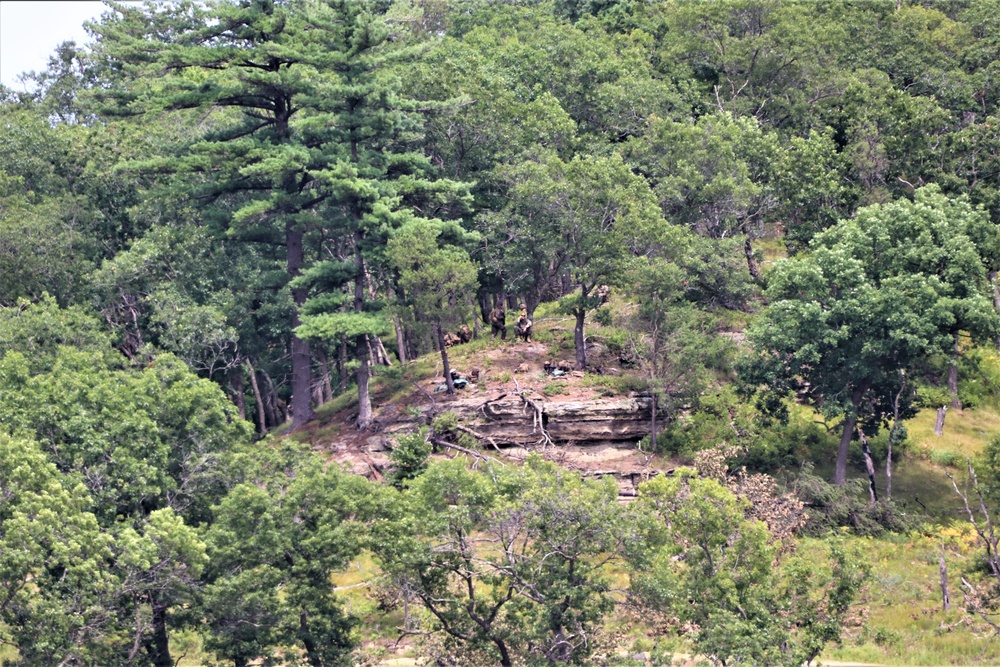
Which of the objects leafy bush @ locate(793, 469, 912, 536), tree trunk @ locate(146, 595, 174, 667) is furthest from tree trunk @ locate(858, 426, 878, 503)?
tree trunk @ locate(146, 595, 174, 667)

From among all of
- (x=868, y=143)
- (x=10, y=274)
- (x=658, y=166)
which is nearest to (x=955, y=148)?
(x=868, y=143)

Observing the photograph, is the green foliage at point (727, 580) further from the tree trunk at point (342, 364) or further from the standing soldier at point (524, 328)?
the tree trunk at point (342, 364)

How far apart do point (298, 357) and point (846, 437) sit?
18.0 m

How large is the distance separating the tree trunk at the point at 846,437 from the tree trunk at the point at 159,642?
60.5 ft

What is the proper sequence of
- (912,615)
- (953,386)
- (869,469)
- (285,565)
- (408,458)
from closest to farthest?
(285,565) → (912,615) → (408,458) → (869,469) → (953,386)

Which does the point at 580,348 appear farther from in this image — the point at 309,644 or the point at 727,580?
the point at 309,644

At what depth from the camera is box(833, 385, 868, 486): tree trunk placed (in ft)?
112

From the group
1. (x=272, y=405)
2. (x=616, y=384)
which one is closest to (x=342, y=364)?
(x=272, y=405)

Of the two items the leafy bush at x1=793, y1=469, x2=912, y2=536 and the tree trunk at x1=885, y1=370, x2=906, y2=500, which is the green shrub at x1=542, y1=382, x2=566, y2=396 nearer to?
the leafy bush at x1=793, y1=469, x2=912, y2=536

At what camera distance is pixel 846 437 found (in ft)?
113

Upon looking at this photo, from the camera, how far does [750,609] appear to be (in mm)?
23812

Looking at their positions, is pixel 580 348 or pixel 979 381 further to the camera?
pixel 979 381

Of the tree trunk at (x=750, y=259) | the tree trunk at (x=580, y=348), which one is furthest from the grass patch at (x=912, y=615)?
the tree trunk at (x=750, y=259)

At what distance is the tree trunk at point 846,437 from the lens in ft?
112
